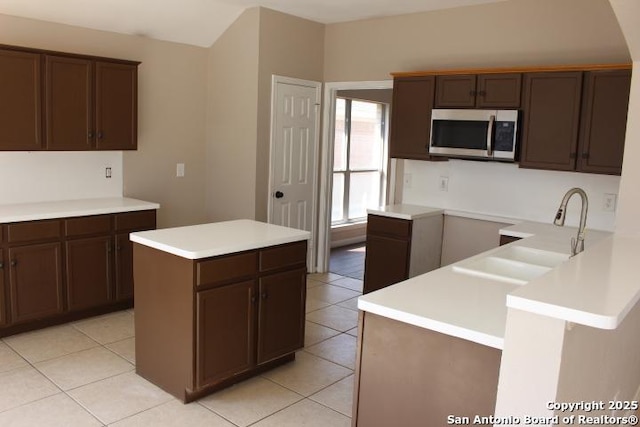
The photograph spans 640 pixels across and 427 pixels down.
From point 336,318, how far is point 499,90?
2287 millimetres

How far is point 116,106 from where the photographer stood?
4496 mm

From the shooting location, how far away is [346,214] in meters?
7.73

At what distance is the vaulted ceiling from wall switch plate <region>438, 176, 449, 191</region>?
5.00 ft

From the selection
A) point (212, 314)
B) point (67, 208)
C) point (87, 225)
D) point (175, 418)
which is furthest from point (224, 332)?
point (67, 208)

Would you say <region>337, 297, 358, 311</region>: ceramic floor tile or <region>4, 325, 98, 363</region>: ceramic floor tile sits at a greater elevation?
<region>337, 297, 358, 311</region>: ceramic floor tile

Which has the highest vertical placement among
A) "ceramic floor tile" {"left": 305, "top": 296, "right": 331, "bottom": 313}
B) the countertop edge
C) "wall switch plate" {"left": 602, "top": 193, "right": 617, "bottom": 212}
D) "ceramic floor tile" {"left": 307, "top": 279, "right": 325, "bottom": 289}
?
"wall switch plate" {"left": 602, "top": 193, "right": 617, "bottom": 212}

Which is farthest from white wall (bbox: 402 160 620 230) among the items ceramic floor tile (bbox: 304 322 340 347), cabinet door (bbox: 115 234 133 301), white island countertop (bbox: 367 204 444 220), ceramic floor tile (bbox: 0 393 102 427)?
ceramic floor tile (bbox: 0 393 102 427)

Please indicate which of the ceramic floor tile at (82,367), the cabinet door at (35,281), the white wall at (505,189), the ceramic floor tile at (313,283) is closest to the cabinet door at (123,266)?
the cabinet door at (35,281)

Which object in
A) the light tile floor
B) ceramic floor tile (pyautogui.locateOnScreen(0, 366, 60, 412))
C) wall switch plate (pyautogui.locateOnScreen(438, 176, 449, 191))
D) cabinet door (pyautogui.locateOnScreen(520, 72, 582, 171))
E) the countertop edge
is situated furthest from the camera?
wall switch plate (pyautogui.locateOnScreen(438, 176, 449, 191))

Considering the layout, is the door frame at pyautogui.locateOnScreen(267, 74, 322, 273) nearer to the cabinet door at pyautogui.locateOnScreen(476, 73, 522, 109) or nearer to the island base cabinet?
the cabinet door at pyautogui.locateOnScreen(476, 73, 522, 109)

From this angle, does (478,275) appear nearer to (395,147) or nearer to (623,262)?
(623,262)

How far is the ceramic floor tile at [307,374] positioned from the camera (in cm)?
334

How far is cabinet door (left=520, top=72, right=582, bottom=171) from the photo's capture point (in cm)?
398

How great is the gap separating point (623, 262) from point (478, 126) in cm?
237
